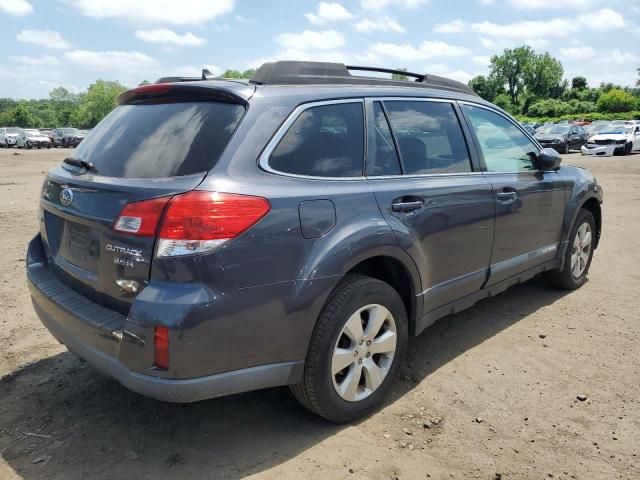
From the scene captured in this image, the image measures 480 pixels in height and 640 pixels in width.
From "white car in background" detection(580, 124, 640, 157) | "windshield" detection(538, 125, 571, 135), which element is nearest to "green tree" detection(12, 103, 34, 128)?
"windshield" detection(538, 125, 571, 135)

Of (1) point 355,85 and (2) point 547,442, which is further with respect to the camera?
(1) point 355,85

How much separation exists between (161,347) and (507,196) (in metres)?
2.72

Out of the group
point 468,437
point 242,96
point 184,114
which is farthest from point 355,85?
point 468,437

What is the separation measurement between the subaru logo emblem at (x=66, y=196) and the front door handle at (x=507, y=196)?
2748mm

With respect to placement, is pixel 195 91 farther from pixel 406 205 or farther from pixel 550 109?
pixel 550 109

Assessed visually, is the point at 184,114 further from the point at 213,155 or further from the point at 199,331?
the point at 199,331

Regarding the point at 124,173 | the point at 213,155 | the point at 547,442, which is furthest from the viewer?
the point at 547,442

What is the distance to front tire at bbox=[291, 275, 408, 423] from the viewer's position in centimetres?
267

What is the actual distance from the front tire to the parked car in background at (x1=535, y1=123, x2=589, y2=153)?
85.6 feet

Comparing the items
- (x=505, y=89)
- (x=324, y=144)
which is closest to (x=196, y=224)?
(x=324, y=144)

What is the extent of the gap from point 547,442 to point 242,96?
7.66 feet

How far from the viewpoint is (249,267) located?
92.7 inches

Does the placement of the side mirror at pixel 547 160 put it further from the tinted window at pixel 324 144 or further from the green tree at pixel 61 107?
the green tree at pixel 61 107

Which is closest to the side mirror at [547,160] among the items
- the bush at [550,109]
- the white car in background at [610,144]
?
the white car in background at [610,144]
